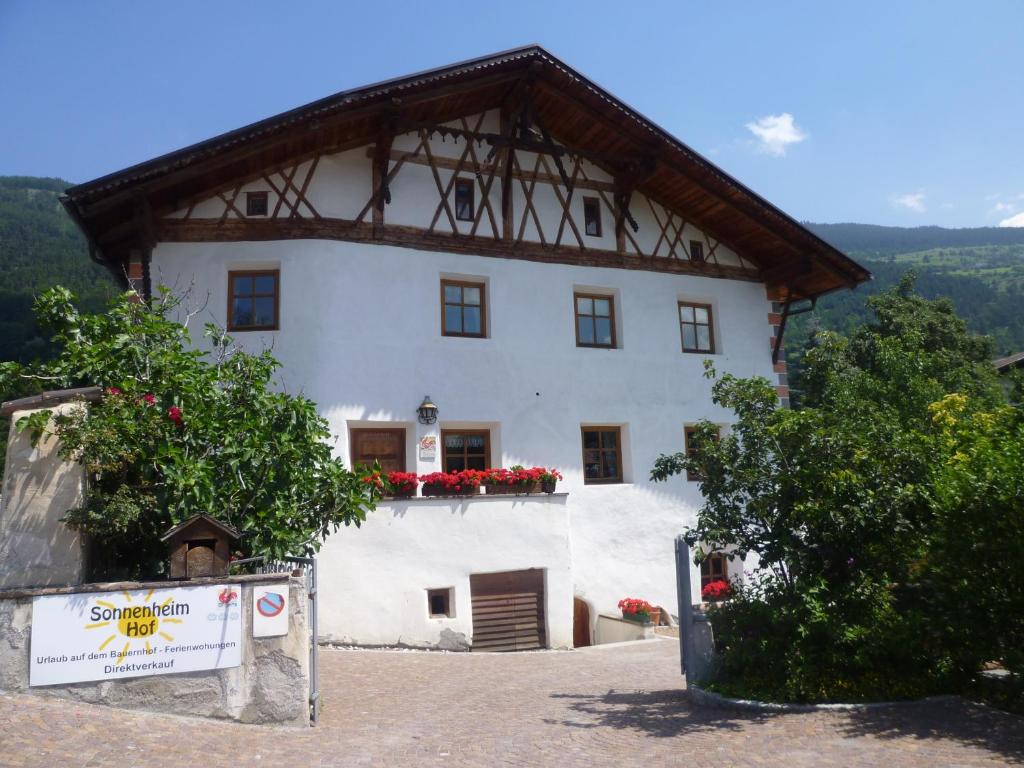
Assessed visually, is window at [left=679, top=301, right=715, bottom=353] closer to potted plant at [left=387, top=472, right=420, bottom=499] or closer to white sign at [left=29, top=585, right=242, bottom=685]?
potted plant at [left=387, top=472, right=420, bottom=499]

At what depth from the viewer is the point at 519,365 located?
576 inches

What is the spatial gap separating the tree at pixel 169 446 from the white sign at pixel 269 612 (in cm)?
98

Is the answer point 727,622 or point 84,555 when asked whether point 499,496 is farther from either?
point 84,555

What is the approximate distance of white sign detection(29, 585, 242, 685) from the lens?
21.6 feet

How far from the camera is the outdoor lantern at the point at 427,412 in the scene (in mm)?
13547

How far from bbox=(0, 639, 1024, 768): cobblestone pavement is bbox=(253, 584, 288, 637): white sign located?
758 mm

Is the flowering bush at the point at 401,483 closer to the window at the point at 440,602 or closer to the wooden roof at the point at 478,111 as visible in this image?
the window at the point at 440,602

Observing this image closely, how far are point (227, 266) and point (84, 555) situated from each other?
719 cm

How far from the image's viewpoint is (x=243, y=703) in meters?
6.93

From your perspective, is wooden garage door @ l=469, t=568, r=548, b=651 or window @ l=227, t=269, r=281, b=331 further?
window @ l=227, t=269, r=281, b=331

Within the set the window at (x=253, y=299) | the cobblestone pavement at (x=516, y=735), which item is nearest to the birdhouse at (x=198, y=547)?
the cobblestone pavement at (x=516, y=735)

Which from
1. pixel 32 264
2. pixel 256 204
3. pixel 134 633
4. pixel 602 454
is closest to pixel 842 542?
pixel 134 633

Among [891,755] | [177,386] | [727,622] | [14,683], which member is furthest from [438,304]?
[891,755]

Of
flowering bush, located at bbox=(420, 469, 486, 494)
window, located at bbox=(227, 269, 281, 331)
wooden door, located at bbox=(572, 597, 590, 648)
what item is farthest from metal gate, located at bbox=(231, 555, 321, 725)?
wooden door, located at bbox=(572, 597, 590, 648)
